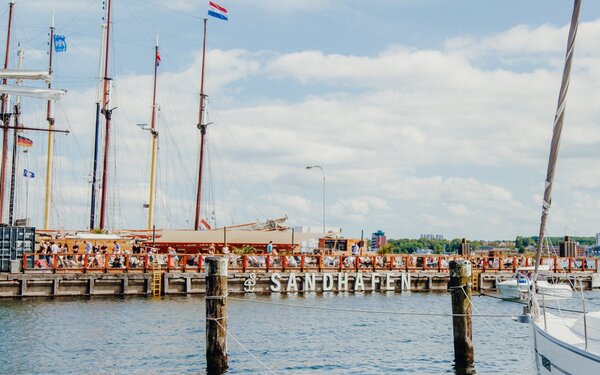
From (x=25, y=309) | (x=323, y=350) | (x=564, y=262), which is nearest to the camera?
(x=323, y=350)

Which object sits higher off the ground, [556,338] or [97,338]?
[556,338]


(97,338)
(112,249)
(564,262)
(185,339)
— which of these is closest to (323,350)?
(185,339)

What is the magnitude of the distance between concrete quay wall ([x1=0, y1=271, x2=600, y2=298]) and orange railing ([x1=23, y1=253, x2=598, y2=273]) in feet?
2.61

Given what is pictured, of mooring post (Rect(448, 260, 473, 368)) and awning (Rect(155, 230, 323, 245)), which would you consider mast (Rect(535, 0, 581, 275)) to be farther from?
awning (Rect(155, 230, 323, 245))

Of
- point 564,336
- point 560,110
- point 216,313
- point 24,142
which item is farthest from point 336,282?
point 560,110

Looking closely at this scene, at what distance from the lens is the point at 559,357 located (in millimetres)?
13922

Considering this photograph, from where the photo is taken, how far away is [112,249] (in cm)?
5356

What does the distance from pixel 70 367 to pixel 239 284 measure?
2426cm

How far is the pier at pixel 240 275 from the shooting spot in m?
44.6

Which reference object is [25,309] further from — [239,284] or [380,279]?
[380,279]

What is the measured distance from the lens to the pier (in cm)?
4456

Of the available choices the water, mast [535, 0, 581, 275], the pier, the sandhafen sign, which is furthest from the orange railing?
mast [535, 0, 581, 275]

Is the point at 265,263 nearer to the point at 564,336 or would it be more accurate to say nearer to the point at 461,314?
the point at 461,314

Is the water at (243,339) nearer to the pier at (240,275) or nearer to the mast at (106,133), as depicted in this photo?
the pier at (240,275)
